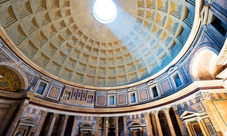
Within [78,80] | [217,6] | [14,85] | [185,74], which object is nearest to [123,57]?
[78,80]

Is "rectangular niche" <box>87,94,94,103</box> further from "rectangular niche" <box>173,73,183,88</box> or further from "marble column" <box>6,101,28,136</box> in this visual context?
"rectangular niche" <box>173,73,183,88</box>

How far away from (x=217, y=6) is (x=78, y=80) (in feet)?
55.6

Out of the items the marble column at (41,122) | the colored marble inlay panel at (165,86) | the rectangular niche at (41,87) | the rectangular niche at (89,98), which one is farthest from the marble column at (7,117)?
the colored marble inlay panel at (165,86)

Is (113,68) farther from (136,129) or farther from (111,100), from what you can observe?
(136,129)

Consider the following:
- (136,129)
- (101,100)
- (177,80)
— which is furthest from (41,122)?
(177,80)

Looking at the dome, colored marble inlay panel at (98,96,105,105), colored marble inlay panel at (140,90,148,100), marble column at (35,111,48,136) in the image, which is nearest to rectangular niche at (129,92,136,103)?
the dome

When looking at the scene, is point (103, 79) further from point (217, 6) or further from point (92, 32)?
point (217, 6)

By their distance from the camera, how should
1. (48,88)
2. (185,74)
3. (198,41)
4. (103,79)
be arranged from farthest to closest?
(103,79) → (48,88) → (185,74) → (198,41)

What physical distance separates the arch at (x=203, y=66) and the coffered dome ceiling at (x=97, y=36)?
9.15ft

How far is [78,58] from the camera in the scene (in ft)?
58.0

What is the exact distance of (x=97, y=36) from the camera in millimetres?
17891

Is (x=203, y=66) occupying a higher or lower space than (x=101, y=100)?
higher

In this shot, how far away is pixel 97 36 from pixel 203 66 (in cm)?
1423

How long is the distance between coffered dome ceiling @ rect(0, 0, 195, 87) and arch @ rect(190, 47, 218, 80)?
2788mm
